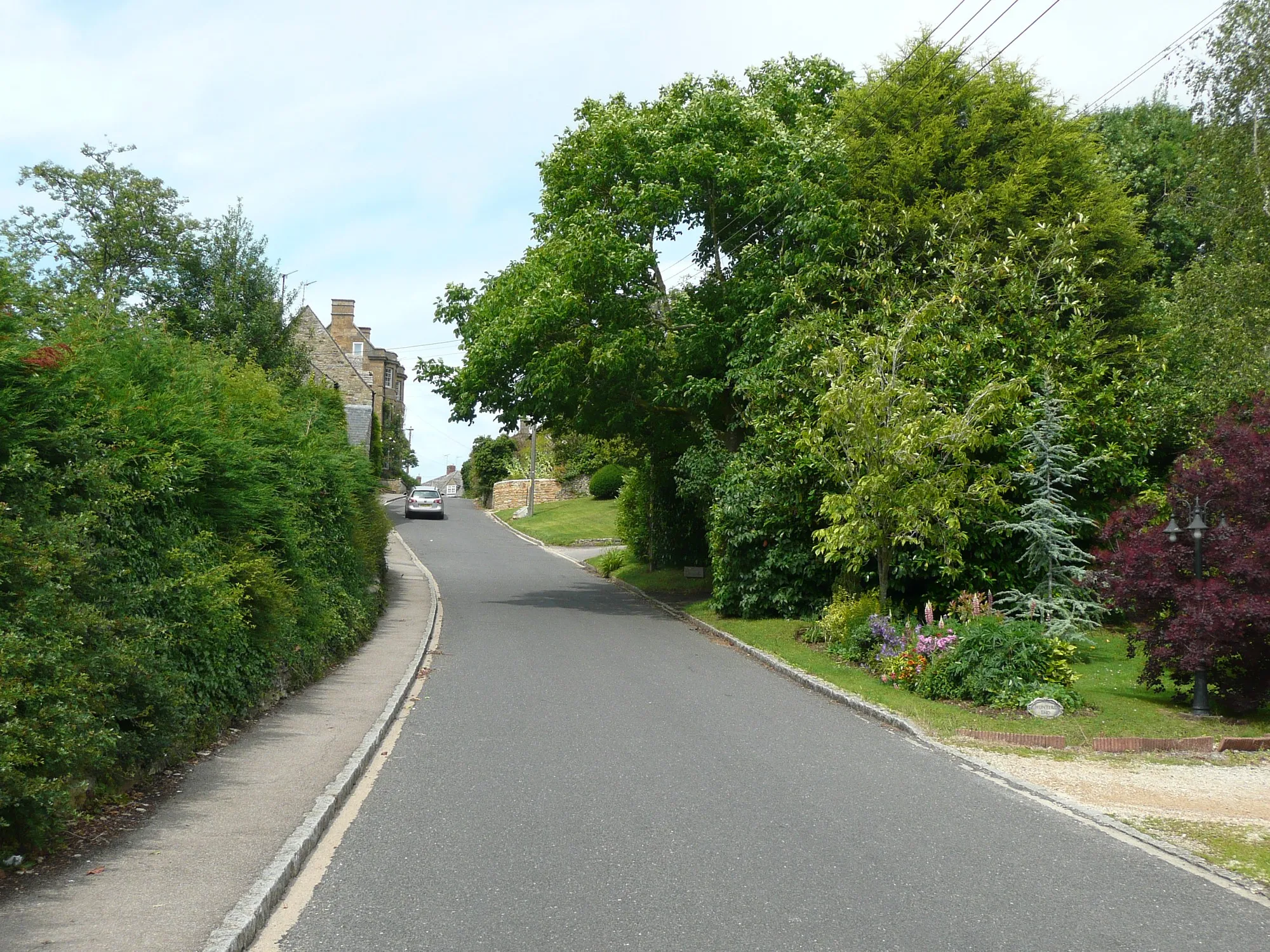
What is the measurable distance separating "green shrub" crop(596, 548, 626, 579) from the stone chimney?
36.5 meters

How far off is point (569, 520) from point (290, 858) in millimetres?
48939

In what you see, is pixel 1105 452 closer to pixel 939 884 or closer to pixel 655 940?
pixel 939 884

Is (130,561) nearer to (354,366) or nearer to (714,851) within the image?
(714,851)

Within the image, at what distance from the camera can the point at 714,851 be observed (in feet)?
22.1

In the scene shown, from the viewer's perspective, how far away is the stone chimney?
66.8 metres

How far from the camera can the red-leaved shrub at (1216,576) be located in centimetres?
1135

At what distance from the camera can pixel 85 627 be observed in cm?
665

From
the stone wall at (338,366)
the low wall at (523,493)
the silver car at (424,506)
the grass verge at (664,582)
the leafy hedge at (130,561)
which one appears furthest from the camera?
the low wall at (523,493)

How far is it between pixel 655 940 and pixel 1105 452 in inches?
644

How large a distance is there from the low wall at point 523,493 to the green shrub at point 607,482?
15.6 feet

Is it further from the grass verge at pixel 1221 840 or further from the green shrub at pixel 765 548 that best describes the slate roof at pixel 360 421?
the grass verge at pixel 1221 840

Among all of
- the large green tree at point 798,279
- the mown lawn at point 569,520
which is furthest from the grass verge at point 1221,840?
the mown lawn at point 569,520

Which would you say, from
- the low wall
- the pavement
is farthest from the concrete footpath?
the low wall

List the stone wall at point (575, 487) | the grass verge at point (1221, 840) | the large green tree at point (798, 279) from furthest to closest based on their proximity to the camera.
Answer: the stone wall at point (575, 487)
the large green tree at point (798, 279)
the grass verge at point (1221, 840)
